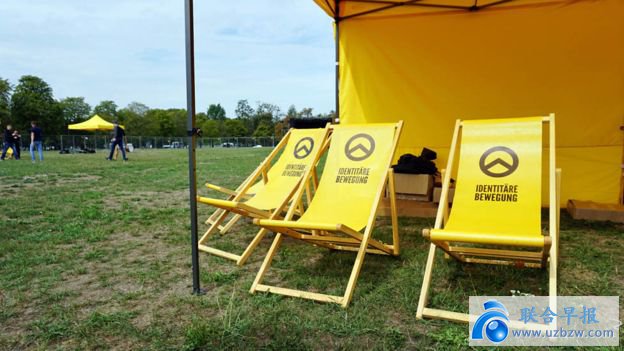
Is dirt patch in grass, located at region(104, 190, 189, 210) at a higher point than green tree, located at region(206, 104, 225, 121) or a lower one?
lower

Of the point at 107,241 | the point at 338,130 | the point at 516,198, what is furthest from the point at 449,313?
the point at 107,241

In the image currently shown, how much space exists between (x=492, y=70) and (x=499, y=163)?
2.87 metres

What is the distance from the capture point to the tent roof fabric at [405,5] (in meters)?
4.81

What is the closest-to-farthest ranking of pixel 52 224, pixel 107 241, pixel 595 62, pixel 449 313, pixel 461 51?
pixel 449 313 → pixel 107 241 → pixel 52 224 → pixel 595 62 → pixel 461 51

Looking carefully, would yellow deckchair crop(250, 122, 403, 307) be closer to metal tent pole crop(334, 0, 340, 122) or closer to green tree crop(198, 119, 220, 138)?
metal tent pole crop(334, 0, 340, 122)

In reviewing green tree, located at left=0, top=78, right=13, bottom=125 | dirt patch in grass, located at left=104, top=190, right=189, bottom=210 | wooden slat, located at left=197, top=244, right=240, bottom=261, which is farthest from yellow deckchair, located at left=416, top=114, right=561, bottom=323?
green tree, located at left=0, top=78, right=13, bottom=125

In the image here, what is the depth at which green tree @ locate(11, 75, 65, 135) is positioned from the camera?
156 ft

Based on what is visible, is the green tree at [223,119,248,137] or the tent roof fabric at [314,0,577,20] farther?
the green tree at [223,119,248,137]

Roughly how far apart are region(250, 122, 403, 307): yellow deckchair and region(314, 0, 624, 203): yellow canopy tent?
233 centimetres

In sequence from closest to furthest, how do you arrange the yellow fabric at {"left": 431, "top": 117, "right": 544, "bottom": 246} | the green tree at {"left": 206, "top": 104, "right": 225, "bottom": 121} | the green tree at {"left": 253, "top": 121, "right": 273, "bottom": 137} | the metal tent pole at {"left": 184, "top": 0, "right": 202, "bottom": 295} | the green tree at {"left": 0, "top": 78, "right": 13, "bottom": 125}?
the metal tent pole at {"left": 184, "top": 0, "right": 202, "bottom": 295} < the yellow fabric at {"left": 431, "top": 117, "right": 544, "bottom": 246} < the green tree at {"left": 0, "top": 78, "right": 13, "bottom": 125} < the green tree at {"left": 253, "top": 121, "right": 273, "bottom": 137} < the green tree at {"left": 206, "top": 104, "right": 225, "bottom": 121}

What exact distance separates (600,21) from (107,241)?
6.07 m

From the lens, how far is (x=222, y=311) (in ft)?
7.38

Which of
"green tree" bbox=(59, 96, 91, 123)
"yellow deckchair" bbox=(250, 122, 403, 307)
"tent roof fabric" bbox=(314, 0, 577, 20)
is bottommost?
"yellow deckchair" bbox=(250, 122, 403, 307)

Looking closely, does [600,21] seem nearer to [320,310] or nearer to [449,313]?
[449,313]
